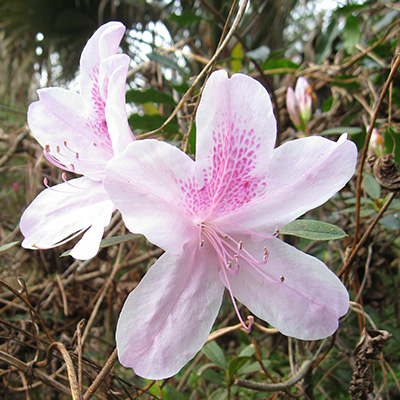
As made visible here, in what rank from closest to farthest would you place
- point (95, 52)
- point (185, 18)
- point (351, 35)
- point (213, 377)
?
point (95, 52), point (213, 377), point (351, 35), point (185, 18)

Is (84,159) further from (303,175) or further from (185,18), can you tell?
(185,18)

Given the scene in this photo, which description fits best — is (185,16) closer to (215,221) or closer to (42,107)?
(42,107)

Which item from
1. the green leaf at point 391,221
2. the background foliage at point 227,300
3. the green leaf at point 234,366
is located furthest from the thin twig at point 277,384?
the green leaf at point 391,221

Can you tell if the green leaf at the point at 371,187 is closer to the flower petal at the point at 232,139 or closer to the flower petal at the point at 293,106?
the flower petal at the point at 293,106

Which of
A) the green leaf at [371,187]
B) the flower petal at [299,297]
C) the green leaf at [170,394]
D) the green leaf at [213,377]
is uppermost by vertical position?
the flower petal at [299,297]

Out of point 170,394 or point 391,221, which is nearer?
point 170,394

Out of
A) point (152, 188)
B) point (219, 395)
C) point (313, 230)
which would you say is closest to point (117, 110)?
point (152, 188)

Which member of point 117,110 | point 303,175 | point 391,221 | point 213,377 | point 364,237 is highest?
point 117,110

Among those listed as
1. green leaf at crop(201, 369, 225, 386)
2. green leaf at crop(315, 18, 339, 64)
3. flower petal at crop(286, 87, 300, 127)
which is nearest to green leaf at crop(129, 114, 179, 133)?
flower petal at crop(286, 87, 300, 127)
